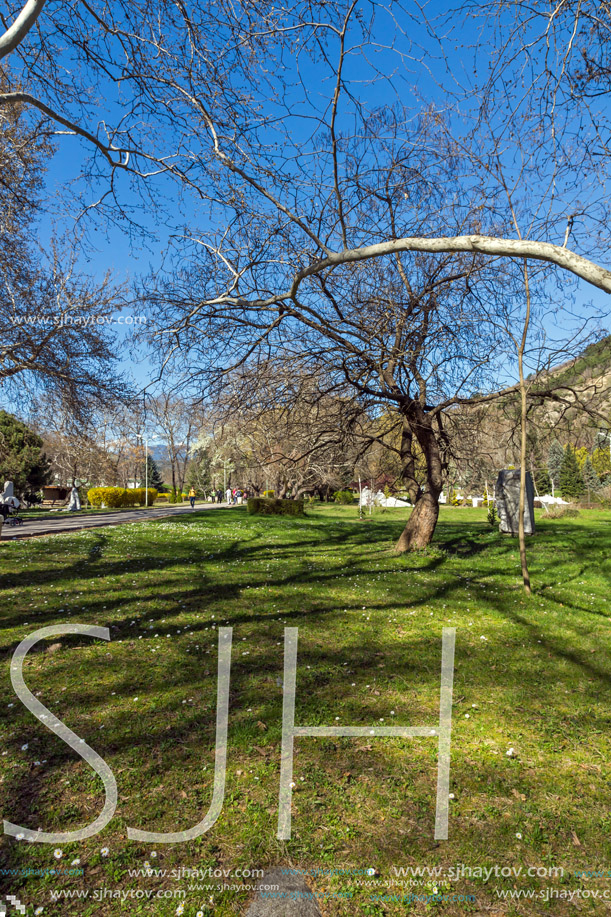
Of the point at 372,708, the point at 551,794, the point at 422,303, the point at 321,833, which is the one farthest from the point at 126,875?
the point at 422,303

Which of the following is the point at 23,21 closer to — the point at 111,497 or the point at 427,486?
the point at 427,486

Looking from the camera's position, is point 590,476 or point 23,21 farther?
point 590,476

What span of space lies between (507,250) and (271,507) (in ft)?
63.2

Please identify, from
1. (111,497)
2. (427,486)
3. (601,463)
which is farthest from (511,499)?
(601,463)

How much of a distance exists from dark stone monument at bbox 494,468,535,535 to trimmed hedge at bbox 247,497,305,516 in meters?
10.7

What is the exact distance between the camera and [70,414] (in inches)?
451

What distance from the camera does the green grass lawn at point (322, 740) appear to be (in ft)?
7.66

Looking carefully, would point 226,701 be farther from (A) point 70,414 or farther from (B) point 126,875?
(A) point 70,414

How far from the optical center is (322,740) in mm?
3482

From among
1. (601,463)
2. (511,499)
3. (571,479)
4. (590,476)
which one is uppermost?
(601,463)

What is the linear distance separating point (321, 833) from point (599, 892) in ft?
4.20

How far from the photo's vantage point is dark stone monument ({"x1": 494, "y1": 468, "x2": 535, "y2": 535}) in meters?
12.2
